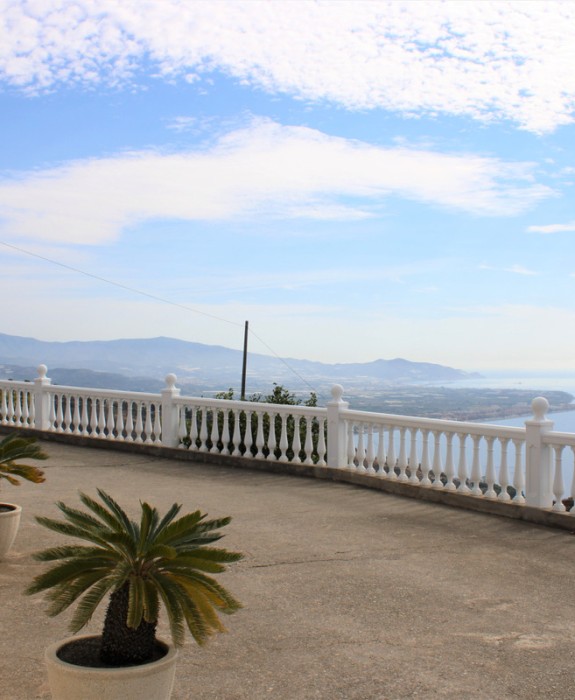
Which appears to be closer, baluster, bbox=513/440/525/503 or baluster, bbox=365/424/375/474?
baluster, bbox=513/440/525/503

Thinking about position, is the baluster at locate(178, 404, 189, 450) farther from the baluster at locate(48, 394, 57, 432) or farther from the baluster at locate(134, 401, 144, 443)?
the baluster at locate(48, 394, 57, 432)

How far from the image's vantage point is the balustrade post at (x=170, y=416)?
13844 mm

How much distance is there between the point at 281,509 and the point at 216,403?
13.0 ft

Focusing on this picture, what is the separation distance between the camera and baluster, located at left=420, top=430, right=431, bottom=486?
10.2m

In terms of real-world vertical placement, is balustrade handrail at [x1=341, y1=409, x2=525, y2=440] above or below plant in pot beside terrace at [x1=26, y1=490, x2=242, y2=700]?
above

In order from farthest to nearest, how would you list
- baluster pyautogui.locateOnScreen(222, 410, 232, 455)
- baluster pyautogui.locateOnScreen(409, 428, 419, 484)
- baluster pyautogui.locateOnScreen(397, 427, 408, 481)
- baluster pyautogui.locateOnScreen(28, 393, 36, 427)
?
baluster pyautogui.locateOnScreen(28, 393, 36, 427)
baluster pyautogui.locateOnScreen(222, 410, 232, 455)
baluster pyautogui.locateOnScreen(397, 427, 408, 481)
baluster pyautogui.locateOnScreen(409, 428, 419, 484)

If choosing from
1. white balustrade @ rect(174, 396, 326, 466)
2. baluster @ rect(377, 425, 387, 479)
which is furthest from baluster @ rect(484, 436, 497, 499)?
white balustrade @ rect(174, 396, 326, 466)

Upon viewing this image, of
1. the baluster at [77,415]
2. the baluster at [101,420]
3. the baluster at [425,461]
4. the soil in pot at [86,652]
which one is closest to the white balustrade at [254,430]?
the baluster at [425,461]

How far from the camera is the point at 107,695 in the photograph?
352 centimetres

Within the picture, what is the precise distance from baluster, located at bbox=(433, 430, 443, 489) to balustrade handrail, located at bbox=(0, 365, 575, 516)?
0.01m

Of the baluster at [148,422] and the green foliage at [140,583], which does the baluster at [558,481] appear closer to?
the green foliage at [140,583]

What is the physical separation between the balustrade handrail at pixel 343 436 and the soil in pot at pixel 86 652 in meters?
5.86

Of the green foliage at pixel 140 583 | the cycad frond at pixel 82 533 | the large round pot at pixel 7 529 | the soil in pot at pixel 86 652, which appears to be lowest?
the large round pot at pixel 7 529

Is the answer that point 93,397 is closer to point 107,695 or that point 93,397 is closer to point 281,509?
point 281,509
